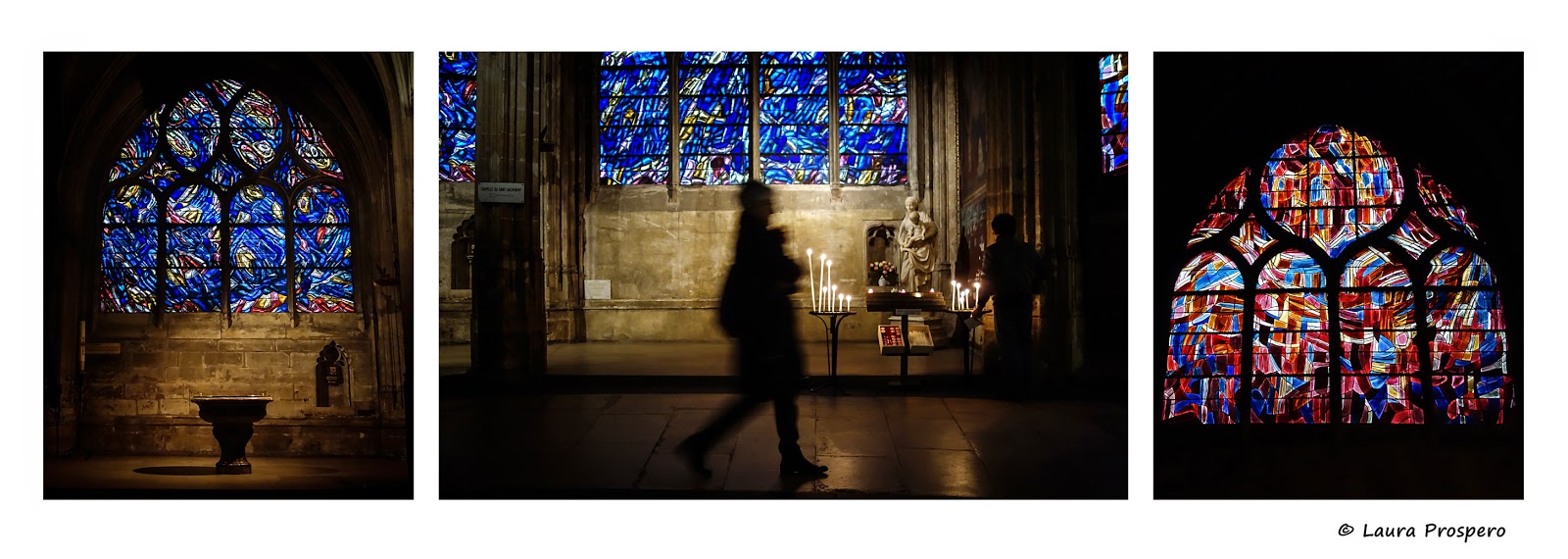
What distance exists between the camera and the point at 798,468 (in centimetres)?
270

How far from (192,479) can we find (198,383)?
1.37ft

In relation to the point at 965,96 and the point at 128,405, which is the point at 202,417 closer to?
the point at 128,405

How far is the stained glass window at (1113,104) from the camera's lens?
151 inches

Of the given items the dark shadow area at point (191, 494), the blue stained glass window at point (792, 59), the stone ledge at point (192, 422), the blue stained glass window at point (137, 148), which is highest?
the blue stained glass window at point (792, 59)

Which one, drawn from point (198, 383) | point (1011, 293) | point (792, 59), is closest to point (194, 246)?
point (198, 383)

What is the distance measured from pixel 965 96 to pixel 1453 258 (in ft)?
11.6

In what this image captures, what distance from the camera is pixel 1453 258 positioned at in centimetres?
300

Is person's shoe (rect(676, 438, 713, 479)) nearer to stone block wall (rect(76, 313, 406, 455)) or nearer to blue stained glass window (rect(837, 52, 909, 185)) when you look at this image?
stone block wall (rect(76, 313, 406, 455))

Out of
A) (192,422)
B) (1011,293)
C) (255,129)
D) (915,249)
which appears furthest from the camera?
(915,249)

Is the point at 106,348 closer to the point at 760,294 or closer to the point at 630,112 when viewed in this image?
the point at 760,294

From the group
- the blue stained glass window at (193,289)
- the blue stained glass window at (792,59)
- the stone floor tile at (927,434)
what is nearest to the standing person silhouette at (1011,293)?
the stone floor tile at (927,434)

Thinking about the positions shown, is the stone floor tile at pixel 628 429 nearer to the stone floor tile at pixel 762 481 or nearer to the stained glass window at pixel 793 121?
the stone floor tile at pixel 762 481

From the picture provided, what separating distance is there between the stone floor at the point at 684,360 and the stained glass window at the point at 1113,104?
1.71 m

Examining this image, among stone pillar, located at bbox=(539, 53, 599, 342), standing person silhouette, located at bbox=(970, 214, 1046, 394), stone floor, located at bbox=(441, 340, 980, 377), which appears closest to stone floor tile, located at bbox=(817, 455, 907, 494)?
stone floor, located at bbox=(441, 340, 980, 377)
